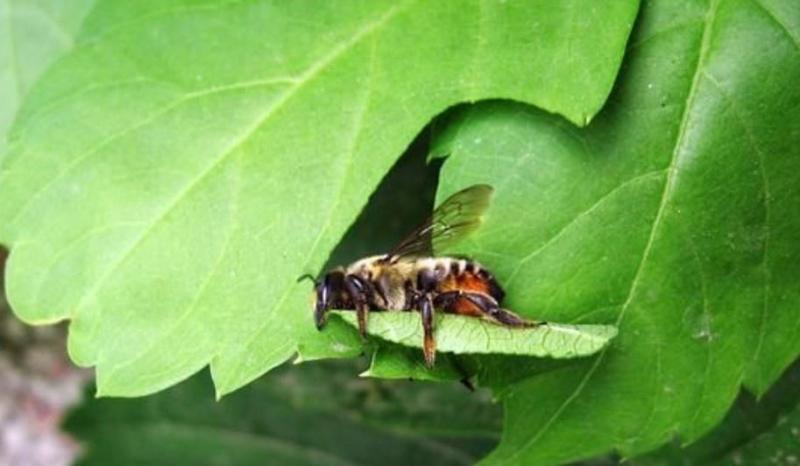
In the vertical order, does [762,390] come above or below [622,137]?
below

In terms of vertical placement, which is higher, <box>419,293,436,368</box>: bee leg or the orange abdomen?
the orange abdomen

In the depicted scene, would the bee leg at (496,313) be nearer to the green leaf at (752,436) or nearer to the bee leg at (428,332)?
the bee leg at (428,332)

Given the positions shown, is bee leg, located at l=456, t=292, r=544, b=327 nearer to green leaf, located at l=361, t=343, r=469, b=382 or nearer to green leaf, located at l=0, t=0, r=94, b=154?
green leaf, located at l=361, t=343, r=469, b=382

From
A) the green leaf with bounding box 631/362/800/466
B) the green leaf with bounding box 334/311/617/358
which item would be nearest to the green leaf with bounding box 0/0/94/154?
the green leaf with bounding box 334/311/617/358

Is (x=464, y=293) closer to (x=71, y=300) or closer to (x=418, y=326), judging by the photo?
(x=418, y=326)

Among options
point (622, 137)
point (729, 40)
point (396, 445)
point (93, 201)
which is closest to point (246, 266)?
point (93, 201)

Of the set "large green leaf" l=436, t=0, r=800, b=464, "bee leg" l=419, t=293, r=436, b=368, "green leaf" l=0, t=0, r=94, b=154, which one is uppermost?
"large green leaf" l=436, t=0, r=800, b=464
